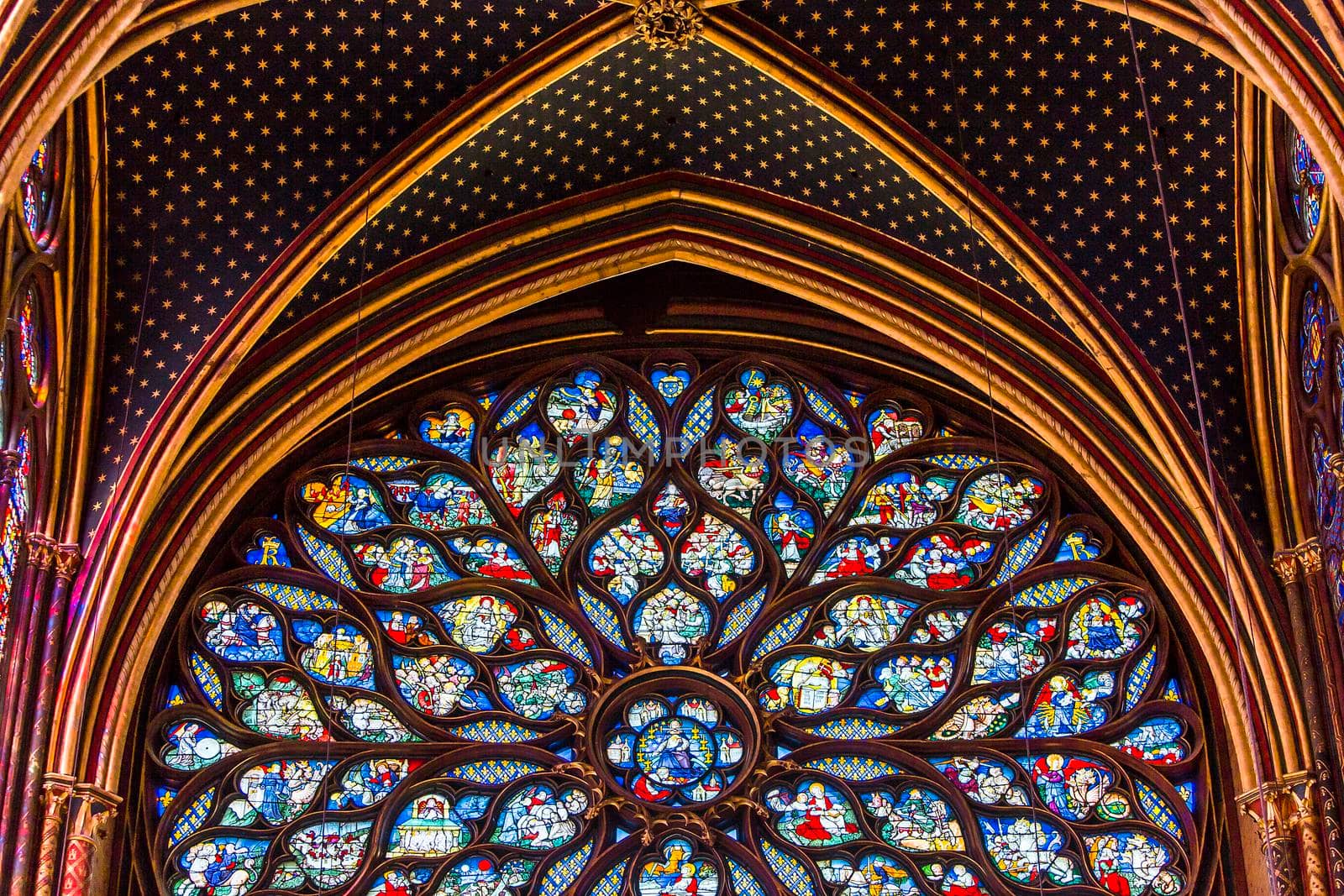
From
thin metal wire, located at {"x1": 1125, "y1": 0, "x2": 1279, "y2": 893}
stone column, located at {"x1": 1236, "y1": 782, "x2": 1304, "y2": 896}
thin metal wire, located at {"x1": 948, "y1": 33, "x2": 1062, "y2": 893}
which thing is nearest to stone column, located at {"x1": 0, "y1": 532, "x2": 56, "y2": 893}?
thin metal wire, located at {"x1": 948, "y1": 33, "x2": 1062, "y2": 893}

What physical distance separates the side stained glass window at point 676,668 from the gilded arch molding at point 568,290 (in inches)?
30.4

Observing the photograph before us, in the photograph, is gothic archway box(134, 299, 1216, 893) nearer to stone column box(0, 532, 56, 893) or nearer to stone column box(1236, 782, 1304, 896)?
stone column box(1236, 782, 1304, 896)

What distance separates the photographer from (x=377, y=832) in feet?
60.8

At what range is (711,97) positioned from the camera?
19.2m

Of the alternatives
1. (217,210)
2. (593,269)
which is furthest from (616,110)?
(217,210)

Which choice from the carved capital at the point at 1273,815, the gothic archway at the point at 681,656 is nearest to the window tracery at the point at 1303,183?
the gothic archway at the point at 681,656

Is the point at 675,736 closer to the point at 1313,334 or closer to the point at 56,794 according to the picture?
the point at 56,794

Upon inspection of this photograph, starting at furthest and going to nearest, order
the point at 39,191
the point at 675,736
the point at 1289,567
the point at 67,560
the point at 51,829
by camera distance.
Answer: the point at 675,736
the point at 1289,567
the point at 67,560
the point at 39,191
the point at 51,829

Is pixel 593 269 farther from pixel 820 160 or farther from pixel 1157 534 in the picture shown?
pixel 1157 534

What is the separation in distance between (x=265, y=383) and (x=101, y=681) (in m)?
2.82

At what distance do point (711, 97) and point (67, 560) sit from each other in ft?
20.0

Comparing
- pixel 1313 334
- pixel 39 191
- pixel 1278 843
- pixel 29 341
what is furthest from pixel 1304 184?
pixel 29 341

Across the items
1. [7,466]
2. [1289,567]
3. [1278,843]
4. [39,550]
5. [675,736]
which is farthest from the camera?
[675,736]

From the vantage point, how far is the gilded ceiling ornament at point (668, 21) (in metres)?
17.8
